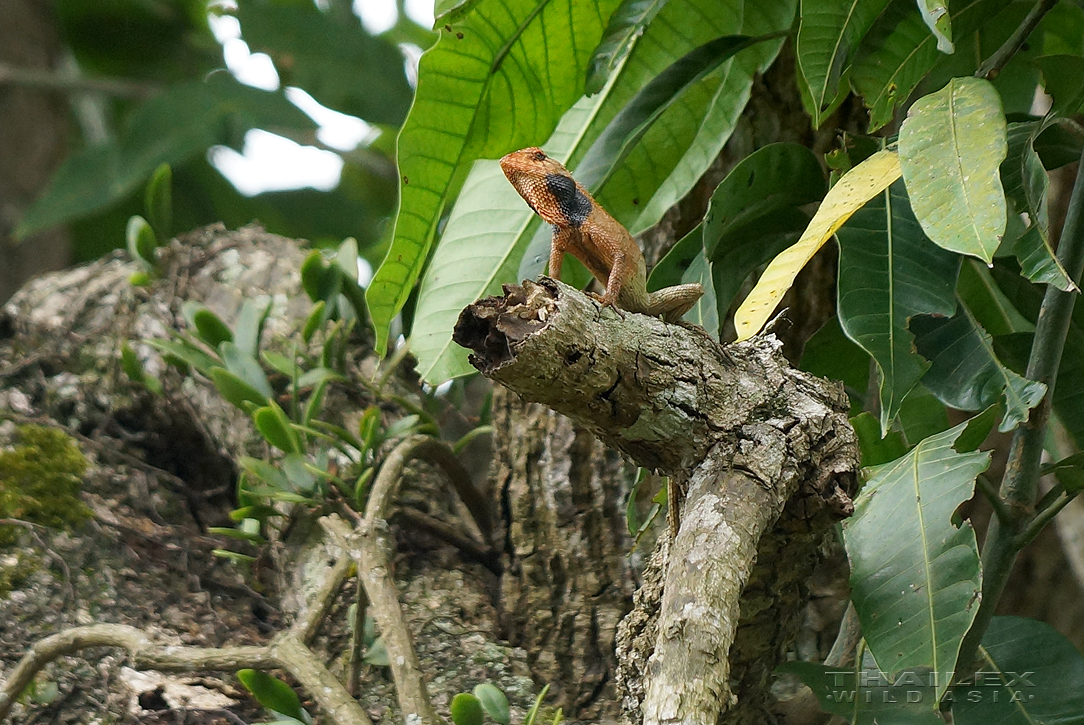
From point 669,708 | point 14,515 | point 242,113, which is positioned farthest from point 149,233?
point 669,708

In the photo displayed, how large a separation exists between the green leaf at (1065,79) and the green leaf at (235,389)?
43.9 inches

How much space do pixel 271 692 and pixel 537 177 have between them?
0.68m

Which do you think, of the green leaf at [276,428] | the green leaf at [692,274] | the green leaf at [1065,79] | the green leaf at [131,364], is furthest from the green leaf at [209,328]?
the green leaf at [1065,79]

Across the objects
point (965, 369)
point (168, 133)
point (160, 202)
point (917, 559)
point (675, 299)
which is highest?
point (168, 133)

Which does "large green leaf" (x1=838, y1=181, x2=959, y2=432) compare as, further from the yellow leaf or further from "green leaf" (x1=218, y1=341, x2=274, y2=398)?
"green leaf" (x1=218, y1=341, x2=274, y2=398)

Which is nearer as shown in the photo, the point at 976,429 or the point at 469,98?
the point at 976,429

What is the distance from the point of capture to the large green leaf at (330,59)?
2529 millimetres

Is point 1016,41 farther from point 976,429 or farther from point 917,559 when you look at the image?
point 917,559

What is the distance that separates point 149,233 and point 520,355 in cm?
134

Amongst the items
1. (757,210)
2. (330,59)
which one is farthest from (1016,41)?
(330,59)

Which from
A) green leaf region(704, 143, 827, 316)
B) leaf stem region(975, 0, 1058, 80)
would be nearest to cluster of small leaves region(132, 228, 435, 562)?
green leaf region(704, 143, 827, 316)

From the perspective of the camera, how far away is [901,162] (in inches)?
33.6

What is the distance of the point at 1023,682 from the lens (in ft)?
3.20

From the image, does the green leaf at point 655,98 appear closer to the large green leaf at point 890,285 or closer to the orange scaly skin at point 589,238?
the orange scaly skin at point 589,238
